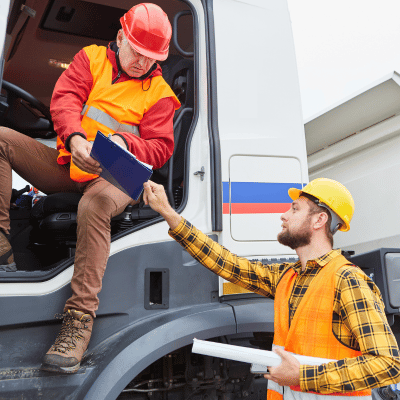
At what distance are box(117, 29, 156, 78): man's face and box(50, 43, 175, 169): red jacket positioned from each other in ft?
0.15

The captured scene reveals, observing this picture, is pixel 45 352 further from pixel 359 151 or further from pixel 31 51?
pixel 31 51

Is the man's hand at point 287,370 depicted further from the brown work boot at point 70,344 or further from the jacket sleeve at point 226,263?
the brown work boot at point 70,344

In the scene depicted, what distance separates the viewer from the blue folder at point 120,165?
156 centimetres

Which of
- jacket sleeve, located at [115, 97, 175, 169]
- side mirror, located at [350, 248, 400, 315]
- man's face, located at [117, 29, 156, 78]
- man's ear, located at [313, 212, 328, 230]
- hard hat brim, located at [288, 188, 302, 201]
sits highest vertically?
man's face, located at [117, 29, 156, 78]

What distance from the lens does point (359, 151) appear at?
2.84 meters

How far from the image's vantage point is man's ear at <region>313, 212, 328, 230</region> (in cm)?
192

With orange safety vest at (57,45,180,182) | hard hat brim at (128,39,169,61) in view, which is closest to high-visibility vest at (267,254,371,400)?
orange safety vest at (57,45,180,182)

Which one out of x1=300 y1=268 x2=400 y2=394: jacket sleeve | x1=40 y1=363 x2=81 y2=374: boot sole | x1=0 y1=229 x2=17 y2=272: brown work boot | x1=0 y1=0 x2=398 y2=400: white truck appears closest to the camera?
x1=300 y1=268 x2=400 y2=394: jacket sleeve

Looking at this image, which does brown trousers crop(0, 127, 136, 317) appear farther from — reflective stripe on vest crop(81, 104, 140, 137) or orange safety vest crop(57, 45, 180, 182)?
reflective stripe on vest crop(81, 104, 140, 137)

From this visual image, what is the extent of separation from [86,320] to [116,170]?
59 cm

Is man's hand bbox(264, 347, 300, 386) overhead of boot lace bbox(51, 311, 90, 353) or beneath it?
beneath

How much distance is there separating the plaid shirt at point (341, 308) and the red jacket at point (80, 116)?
387 millimetres

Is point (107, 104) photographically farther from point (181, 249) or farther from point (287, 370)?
point (287, 370)

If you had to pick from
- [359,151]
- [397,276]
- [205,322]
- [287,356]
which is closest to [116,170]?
[205,322]
